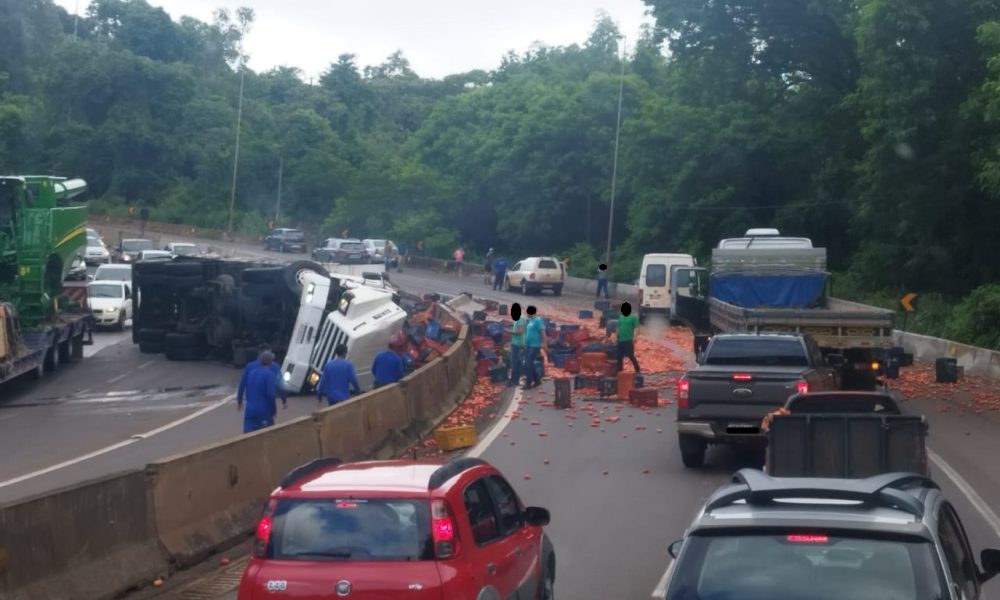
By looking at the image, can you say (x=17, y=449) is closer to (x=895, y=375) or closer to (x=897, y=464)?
(x=897, y=464)

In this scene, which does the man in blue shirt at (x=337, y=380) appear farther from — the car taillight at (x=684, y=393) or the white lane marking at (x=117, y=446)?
the car taillight at (x=684, y=393)

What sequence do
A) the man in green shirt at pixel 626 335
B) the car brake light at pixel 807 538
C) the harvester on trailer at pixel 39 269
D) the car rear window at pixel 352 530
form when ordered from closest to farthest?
the car brake light at pixel 807 538 → the car rear window at pixel 352 530 → the man in green shirt at pixel 626 335 → the harvester on trailer at pixel 39 269

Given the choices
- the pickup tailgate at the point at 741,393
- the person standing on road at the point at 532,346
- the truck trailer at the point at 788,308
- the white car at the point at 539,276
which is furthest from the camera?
the white car at the point at 539,276

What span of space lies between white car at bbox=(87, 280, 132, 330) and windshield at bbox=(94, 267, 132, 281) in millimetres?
1688

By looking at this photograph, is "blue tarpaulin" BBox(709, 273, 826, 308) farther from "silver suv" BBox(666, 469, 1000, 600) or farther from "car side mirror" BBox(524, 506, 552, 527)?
"silver suv" BBox(666, 469, 1000, 600)

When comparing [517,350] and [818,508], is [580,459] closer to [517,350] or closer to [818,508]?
[517,350]

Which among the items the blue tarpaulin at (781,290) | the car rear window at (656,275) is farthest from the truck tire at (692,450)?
the car rear window at (656,275)

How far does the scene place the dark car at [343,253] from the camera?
7325 centimetres

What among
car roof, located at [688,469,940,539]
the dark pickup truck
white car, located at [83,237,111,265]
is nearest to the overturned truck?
the dark pickup truck

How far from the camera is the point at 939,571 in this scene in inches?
220

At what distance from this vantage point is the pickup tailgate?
17.6m

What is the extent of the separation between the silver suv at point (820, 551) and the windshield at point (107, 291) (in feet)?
139

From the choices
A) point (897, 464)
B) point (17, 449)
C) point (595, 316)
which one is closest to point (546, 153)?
point (595, 316)

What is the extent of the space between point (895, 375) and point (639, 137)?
42.4 meters
